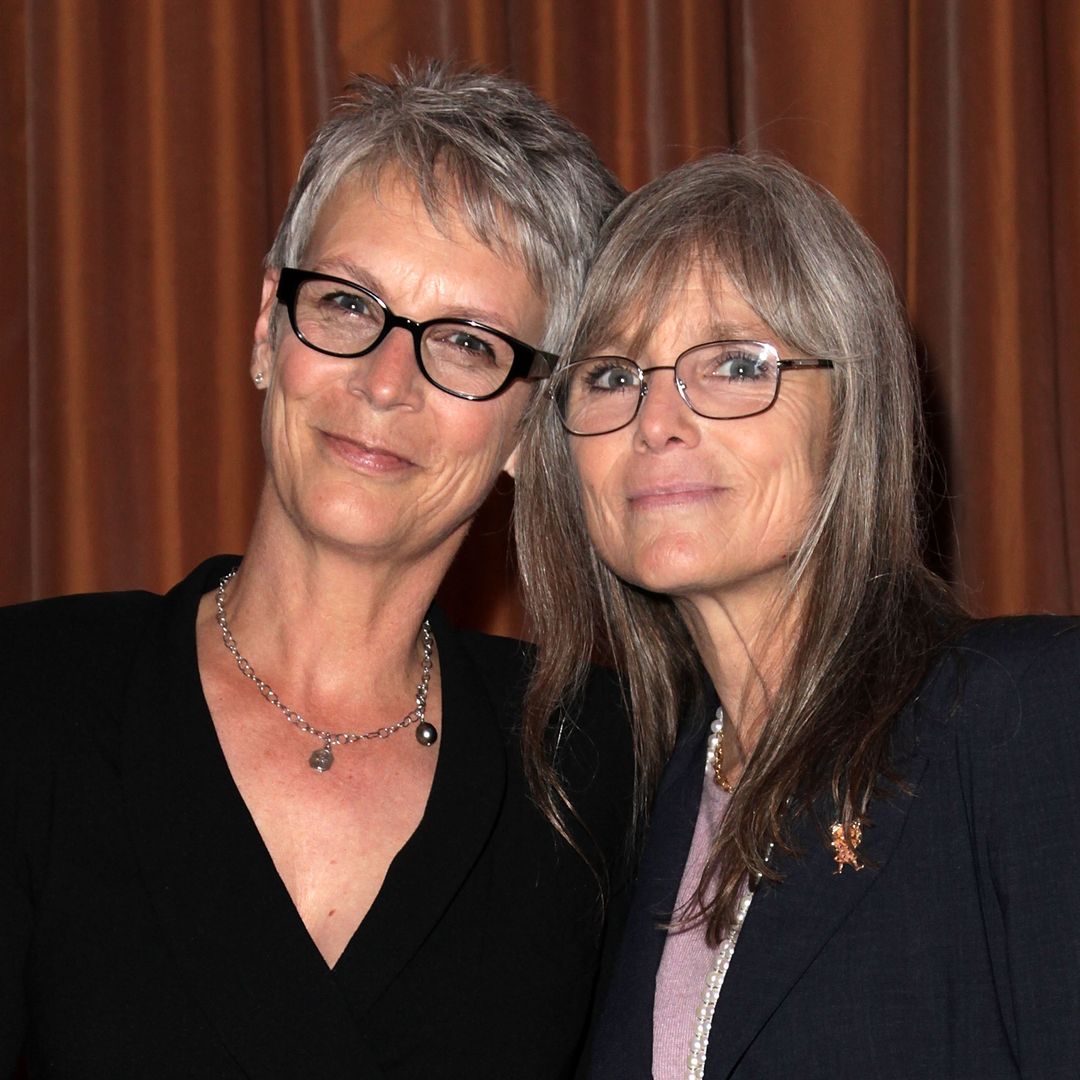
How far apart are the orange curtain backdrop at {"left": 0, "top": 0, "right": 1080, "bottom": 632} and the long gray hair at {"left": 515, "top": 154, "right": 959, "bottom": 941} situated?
2.64ft

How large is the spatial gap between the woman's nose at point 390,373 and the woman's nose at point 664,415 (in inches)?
12.6

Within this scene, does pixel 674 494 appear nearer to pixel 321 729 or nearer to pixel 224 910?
pixel 321 729

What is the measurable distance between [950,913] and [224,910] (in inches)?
33.2

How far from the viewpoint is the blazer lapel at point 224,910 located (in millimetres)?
1650

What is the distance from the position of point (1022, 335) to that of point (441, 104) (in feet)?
4.09

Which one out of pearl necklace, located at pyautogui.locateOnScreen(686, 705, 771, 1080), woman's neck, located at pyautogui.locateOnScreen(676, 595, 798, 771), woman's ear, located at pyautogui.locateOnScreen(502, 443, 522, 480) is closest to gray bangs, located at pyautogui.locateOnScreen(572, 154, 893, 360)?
woman's ear, located at pyautogui.locateOnScreen(502, 443, 522, 480)

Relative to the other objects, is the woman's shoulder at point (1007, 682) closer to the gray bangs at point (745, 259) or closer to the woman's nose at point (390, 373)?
the gray bangs at point (745, 259)

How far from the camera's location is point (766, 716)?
6.07ft

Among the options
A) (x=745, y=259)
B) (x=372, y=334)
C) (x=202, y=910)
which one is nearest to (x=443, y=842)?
(x=202, y=910)

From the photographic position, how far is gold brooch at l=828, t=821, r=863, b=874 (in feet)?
5.20

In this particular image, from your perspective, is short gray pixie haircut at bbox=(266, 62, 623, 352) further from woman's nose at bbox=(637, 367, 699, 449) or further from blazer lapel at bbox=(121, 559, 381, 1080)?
blazer lapel at bbox=(121, 559, 381, 1080)

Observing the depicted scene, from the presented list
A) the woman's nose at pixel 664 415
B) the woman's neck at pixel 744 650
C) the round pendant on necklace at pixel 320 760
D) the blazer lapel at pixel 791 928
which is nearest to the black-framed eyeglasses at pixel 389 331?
the woman's nose at pixel 664 415

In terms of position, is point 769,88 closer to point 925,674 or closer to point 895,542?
point 895,542

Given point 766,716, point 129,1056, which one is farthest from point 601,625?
point 129,1056
